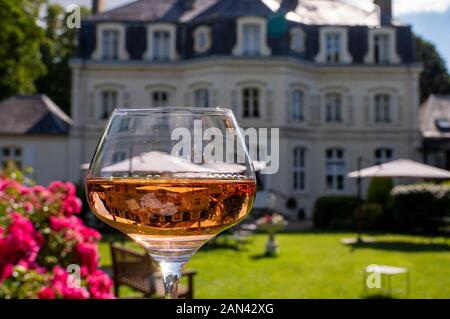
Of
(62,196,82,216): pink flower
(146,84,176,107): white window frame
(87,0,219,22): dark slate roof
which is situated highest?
(87,0,219,22): dark slate roof

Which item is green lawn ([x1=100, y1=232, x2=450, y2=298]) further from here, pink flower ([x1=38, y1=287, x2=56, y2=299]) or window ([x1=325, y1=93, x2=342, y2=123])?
window ([x1=325, y1=93, x2=342, y2=123])

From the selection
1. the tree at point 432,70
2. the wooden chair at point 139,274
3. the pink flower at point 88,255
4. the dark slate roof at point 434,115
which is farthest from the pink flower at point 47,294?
the tree at point 432,70

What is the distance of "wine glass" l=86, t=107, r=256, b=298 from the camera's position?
95 cm

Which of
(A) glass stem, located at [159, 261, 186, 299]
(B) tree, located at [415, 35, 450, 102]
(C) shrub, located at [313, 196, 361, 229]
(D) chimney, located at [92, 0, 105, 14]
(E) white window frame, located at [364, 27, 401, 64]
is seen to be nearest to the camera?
(A) glass stem, located at [159, 261, 186, 299]

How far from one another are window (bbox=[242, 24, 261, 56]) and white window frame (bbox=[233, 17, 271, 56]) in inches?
3.1

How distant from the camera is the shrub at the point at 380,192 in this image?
20.0m

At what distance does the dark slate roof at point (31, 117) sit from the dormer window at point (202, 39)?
220 inches

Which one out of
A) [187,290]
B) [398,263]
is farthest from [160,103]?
[187,290]

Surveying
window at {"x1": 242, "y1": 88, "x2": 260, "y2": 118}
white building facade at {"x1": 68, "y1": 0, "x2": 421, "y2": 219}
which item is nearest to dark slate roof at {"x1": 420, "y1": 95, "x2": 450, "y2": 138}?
white building facade at {"x1": 68, "y1": 0, "x2": 421, "y2": 219}

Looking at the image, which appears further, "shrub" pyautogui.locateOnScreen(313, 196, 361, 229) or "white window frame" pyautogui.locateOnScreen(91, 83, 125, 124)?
"white window frame" pyautogui.locateOnScreen(91, 83, 125, 124)

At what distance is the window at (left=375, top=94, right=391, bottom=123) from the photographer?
2384cm

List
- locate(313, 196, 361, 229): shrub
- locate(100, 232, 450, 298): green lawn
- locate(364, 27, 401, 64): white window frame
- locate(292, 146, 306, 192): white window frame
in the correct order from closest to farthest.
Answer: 1. locate(100, 232, 450, 298): green lawn
2. locate(313, 196, 361, 229): shrub
3. locate(292, 146, 306, 192): white window frame
4. locate(364, 27, 401, 64): white window frame

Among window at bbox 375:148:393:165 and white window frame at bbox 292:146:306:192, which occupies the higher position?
window at bbox 375:148:393:165

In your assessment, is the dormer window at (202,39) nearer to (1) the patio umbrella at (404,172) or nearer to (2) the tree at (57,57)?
(1) the patio umbrella at (404,172)
